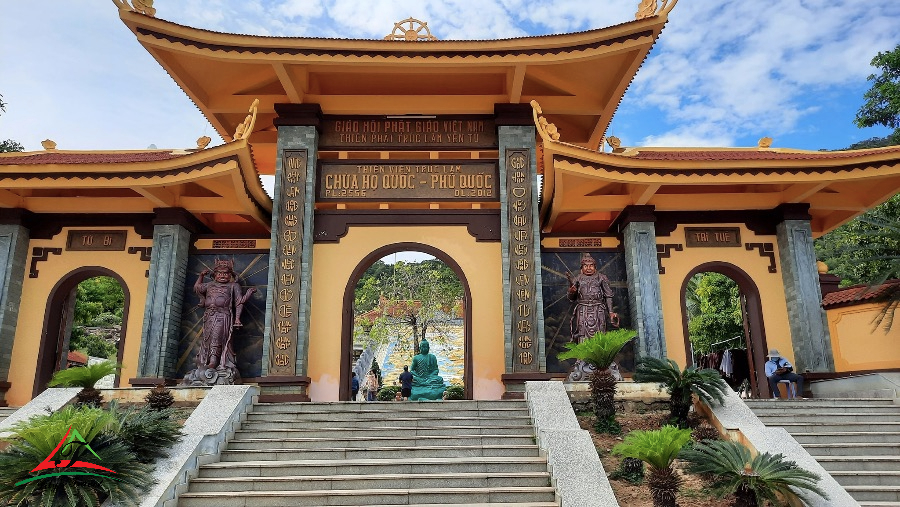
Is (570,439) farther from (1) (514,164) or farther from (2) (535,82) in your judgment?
(2) (535,82)

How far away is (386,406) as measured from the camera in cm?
880

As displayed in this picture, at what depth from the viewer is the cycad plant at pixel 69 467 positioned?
5.52m

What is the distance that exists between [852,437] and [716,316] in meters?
12.9

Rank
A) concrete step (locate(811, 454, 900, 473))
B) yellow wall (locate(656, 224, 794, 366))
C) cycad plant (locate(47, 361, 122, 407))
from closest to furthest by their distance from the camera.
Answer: concrete step (locate(811, 454, 900, 473)), cycad plant (locate(47, 361, 122, 407)), yellow wall (locate(656, 224, 794, 366))

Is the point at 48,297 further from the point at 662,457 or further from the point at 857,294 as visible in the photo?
the point at 857,294

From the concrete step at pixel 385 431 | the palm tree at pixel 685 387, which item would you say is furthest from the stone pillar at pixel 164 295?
the palm tree at pixel 685 387

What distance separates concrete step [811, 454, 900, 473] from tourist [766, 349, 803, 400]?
3935 millimetres

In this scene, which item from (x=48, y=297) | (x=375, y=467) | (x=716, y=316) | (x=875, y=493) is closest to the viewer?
(x=875, y=493)

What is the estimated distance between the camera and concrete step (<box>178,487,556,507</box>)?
20.4 ft

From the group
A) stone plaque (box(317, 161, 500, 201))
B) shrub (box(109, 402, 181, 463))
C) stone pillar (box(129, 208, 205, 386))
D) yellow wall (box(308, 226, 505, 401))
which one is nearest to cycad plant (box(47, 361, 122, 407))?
stone pillar (box(129, 208, 205, 386))

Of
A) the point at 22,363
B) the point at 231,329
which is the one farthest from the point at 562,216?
the point at 22,363

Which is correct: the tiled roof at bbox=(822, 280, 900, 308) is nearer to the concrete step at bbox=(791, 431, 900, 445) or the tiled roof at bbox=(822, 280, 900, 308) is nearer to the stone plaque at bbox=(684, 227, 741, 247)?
the stone plaque at bbox=(684, 227, 741, 247)

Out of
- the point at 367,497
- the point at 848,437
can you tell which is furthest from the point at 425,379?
the point at 848,437

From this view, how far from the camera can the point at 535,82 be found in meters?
12.4
